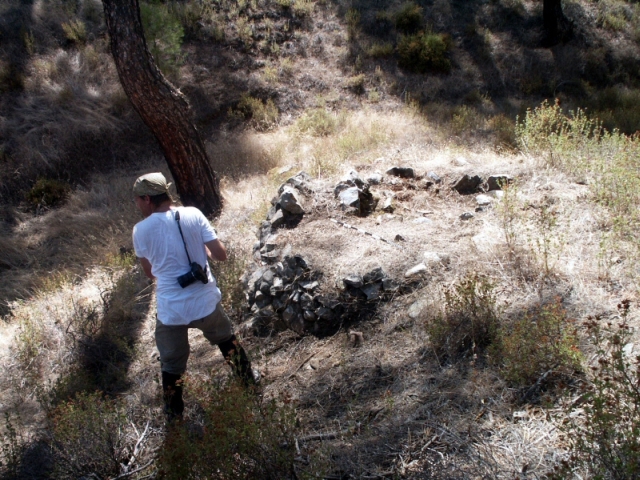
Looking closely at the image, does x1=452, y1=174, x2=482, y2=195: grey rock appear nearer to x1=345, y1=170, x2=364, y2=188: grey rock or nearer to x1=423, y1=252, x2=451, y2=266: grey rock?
x1=345, y1=170, x2=364, y2=188: grey rock

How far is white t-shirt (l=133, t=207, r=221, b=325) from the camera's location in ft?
11.7

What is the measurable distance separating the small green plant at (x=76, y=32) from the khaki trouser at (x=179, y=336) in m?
10.9

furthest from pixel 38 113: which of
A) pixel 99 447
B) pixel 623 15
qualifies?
pixel 623 15

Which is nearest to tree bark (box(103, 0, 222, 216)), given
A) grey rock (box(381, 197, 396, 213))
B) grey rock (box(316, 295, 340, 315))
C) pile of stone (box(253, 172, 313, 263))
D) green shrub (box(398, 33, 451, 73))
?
pile of stone (box(253, 172, 313, 263))

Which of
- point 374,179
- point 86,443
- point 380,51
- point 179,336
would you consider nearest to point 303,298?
point 179,336

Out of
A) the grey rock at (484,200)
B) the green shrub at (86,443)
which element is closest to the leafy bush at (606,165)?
the grey rock at (484,200)

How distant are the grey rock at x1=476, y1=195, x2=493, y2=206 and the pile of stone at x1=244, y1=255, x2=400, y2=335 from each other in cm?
171

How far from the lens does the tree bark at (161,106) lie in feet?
21.6

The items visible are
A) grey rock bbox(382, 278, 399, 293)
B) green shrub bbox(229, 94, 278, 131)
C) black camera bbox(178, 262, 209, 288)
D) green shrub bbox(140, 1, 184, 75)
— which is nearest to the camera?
black camera bbox(178, 262, 209, 288)

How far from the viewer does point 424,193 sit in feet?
19.9

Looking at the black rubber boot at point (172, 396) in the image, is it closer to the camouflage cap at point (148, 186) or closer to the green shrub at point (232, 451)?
the green shrub at point (232, 451)

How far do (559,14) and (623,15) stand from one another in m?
2.45

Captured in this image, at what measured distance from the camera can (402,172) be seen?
6.46 metres

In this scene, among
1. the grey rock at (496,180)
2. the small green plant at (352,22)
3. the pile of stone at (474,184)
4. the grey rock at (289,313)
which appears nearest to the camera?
the grey rock at (289,313)
